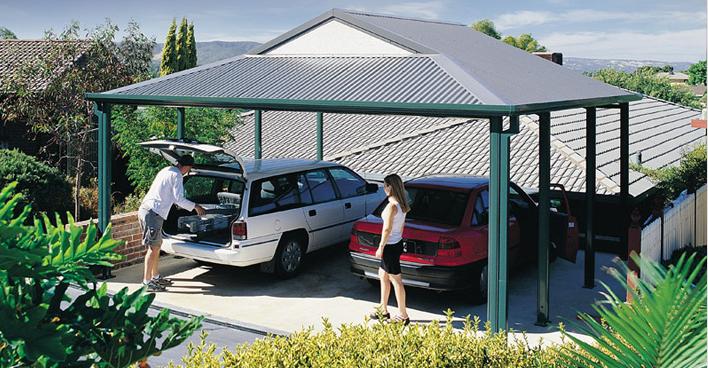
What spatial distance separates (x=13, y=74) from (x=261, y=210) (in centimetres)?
1106

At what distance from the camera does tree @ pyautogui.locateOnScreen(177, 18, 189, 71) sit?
42812 millimetres

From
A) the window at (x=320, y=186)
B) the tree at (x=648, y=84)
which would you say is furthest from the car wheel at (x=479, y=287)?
the tree at (x=648, y=84)

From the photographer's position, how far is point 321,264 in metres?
12.9

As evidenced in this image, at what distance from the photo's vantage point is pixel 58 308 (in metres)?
3.52

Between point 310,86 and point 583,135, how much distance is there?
31.9ft

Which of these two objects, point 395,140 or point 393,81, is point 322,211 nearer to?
point 393,81

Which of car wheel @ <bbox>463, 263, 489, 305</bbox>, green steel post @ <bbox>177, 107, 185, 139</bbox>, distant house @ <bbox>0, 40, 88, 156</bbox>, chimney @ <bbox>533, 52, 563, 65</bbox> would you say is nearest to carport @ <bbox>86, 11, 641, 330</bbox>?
car wheel @ <bbox>463, 263, 489, 305</bbox>

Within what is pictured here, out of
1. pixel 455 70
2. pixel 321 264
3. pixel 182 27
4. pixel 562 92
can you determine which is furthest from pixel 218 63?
pixel 182 27

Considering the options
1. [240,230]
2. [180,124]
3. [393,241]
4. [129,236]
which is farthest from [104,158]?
[393,241]

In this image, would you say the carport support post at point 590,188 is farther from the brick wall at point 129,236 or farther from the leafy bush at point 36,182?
the leafy bush at point 36,182

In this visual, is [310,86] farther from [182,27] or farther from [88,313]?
[182,27]

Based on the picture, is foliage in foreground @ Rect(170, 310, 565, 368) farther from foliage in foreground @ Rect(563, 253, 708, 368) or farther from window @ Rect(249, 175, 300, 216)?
window @ Rect(249, 175, 300, 216)

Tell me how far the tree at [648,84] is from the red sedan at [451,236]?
61268mm

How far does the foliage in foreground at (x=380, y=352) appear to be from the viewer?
4.70 metres
